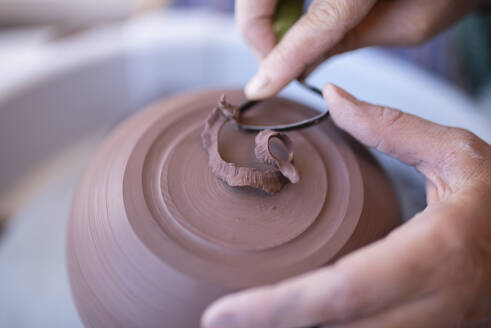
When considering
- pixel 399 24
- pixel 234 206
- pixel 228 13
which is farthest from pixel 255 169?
pixel 228 13

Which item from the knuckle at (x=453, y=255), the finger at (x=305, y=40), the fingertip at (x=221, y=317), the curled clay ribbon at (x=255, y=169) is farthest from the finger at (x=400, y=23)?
the fingertip at (x=221, y=317)

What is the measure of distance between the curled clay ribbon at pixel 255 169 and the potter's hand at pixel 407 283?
0.15 m

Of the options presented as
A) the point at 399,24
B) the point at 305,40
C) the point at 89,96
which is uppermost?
the point at 89,96

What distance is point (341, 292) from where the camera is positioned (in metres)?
0.41

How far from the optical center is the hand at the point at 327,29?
2.15 feet

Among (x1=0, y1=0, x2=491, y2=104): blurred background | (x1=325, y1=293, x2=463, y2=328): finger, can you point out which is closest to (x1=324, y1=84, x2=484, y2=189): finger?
(x1=325, y1=293, x2=463, y2=328): finger

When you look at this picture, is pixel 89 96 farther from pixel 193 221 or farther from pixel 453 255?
pixel 453 255

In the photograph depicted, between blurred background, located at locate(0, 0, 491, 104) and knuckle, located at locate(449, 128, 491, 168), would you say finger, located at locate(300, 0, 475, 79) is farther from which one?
blurred background, located at locate(0, 0, 491, 104)

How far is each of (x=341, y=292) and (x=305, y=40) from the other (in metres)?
0.45

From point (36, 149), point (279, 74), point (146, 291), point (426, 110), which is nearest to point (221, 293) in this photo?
point (146, 291)

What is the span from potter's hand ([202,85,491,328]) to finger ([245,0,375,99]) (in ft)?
1.05

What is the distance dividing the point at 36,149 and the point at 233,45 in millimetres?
770

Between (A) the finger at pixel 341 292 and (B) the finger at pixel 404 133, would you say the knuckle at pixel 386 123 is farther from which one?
(A) the finger at pixel 341 292

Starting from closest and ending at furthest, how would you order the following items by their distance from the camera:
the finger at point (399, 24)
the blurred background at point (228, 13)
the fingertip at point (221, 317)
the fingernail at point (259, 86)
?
the fingertip at point (221, 317), the fingernail at point (259, 86), the finger at point (399, 24), the blurred background at point (228, 13)
